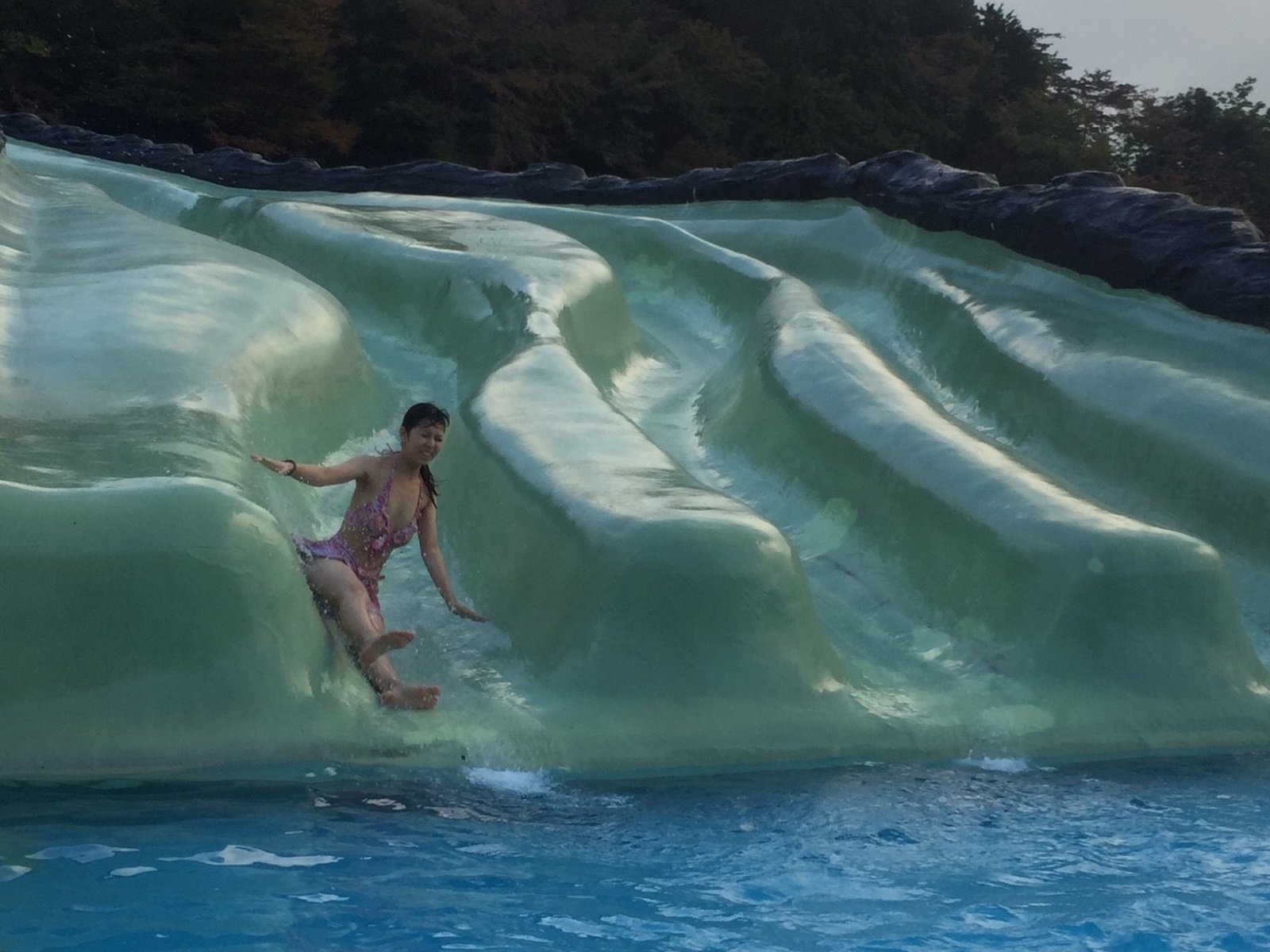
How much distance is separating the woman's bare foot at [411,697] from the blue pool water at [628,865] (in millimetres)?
252

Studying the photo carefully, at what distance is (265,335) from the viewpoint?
542 cm

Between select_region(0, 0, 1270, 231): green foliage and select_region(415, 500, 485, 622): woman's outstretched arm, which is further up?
select_region(0, 0, 1270, 231): green foliage

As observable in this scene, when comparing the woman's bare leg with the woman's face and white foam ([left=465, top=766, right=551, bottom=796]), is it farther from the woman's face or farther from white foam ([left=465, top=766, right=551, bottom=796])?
the woman's face

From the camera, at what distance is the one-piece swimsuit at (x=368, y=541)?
166 inches

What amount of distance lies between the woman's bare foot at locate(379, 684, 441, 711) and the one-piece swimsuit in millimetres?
375

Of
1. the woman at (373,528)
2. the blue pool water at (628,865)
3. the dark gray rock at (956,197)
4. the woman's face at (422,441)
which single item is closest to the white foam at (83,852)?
the blue pool water at (628,865)

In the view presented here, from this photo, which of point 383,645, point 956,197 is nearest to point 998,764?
point 383,645

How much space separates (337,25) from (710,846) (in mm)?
18086

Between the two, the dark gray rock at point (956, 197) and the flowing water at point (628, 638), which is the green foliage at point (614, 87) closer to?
the dark gray rock at point (956, 197)

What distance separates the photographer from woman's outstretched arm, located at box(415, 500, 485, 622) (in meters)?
4.36

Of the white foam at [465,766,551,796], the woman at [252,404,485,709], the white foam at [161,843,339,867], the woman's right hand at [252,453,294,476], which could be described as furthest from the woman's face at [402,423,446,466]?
the white foam at [161,843,339,867]

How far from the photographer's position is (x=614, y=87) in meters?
20.9

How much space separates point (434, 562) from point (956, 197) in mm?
4407

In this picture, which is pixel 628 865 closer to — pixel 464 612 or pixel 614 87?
pixel 464 612
